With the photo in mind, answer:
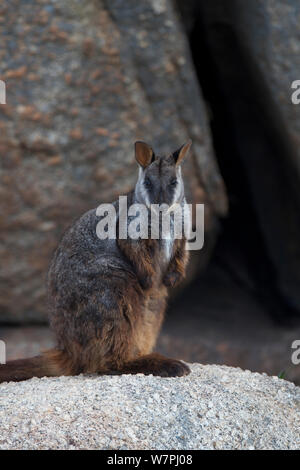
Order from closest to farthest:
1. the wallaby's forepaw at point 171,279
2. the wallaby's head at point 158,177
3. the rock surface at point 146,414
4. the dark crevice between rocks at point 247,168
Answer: the rock surface at point 146,414 < the wallaby's head at point 158,177 < the wallaby's forepaw at point 171,279 < the dark crevice between rocks at point 247,168

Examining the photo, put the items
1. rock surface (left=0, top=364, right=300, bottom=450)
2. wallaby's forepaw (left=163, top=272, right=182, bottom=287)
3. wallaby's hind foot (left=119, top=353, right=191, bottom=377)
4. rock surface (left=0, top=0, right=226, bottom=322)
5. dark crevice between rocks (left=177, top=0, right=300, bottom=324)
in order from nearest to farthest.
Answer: rock surface (left=0, top=364, right=300, bottom=450) < wallaby's hind foot (left=119, top=353, right=191, bottom=377) < wallaby's forepaw (left=163, top=272, right=182, bottom=287) < rock surface (left=0, top=0, right=226, bottom=322) < dark crevice between rocks (left=177, top=0, right=300, bottom=324)

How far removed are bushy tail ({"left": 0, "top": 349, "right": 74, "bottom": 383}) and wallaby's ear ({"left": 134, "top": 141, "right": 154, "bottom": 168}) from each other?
1.35 m

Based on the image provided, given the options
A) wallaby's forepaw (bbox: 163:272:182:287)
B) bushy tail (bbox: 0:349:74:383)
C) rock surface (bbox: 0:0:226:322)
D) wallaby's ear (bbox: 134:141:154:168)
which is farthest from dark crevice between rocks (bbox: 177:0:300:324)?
bushy tail (bbox: 0:349:74:383)

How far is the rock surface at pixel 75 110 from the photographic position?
22.4ft

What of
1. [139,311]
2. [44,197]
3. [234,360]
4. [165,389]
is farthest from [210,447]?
[234,360]

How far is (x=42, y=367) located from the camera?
193 inches

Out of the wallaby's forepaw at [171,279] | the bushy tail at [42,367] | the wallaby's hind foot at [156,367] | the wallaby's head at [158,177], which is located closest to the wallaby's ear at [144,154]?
the wallaby's head at [158,177]

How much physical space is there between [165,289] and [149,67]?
9.37 ft

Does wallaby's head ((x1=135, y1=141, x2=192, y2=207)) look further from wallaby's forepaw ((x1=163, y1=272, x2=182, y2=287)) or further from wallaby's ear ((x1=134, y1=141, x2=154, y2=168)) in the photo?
wallaby's forepaw ((x1=163, y1=272, x2=182, y2=287))

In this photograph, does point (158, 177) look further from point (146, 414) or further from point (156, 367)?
point (146, 414)

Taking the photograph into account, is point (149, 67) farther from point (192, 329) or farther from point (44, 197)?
point (192, 329)

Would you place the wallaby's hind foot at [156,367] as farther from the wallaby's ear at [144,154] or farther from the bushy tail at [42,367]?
the wallaby's ear at [144,154]

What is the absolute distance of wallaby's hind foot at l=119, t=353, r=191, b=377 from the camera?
15.3 feet

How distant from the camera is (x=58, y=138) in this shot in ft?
23.0
